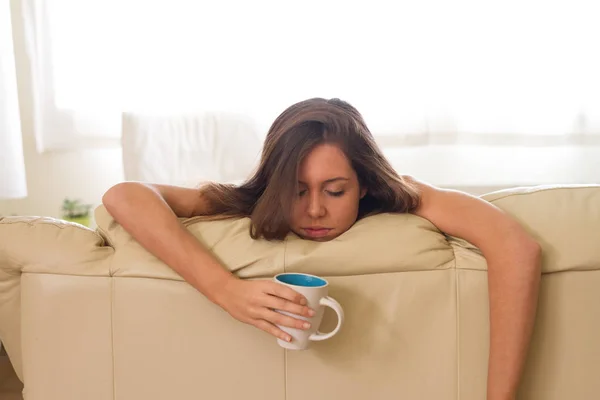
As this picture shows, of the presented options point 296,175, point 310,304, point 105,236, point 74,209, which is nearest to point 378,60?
point 74,209

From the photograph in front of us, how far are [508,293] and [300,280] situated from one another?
306 millimetres

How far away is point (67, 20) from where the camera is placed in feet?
7.67

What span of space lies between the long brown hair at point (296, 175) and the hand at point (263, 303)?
0.11 m

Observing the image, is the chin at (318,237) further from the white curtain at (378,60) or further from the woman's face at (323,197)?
the white curtain at (378,60)

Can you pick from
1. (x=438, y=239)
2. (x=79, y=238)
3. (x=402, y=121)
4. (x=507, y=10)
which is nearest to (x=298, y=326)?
(x=438, y=239)

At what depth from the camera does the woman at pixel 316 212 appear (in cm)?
93

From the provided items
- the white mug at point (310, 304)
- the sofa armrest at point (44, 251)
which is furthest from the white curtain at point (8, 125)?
the white mug at point (310, 304)

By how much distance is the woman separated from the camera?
93 cm

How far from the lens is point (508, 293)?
3.05 ft

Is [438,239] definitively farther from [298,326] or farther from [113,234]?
[113,234]

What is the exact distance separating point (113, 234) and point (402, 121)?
146cm

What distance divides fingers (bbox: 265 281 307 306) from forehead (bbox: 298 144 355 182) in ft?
0.78

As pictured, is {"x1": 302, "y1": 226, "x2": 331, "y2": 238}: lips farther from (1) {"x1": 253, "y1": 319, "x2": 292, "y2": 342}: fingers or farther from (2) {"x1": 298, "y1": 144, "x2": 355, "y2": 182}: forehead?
(1) {"x1": 253, "y1": 319, "x2": 292, "y2": 342}: fingers

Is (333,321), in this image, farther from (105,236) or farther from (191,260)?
(105,236)
